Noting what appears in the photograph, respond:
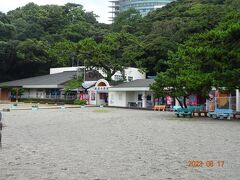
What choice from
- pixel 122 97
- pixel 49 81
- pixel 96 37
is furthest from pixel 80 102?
pixel 96 37

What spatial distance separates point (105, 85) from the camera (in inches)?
1738

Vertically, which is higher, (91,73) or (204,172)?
(91,73)

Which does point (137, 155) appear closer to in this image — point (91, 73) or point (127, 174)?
point (127, 174)

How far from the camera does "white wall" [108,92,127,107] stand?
41562 mm

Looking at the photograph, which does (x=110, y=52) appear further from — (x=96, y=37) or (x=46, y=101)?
(x=96, y=37)

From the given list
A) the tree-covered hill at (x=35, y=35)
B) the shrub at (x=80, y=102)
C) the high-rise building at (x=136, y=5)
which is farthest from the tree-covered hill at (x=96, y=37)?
the high-rise building at (x=136, y=5)

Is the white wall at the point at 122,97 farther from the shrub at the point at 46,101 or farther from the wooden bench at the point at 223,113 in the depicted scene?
the wooden bench at the point at 223,113

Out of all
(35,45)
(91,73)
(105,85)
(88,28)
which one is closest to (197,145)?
(105,85)

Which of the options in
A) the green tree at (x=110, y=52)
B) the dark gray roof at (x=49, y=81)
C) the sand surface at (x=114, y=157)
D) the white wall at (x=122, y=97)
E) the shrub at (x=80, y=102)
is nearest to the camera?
the sand surface at (x=114, y=157)

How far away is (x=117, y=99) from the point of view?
4238cm

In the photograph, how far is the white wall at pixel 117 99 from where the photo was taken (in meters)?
41.6

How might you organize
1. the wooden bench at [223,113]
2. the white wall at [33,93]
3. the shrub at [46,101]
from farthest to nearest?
the white wall at [33,93] → the shrub at [46,101] → the wooden bench at [223,113]

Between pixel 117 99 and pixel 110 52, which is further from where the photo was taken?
pixel 110 52

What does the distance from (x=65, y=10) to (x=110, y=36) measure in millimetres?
38596
